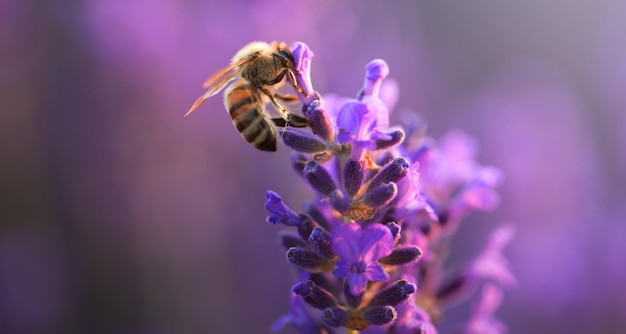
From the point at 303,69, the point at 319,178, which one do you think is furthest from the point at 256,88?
the point at 319,178

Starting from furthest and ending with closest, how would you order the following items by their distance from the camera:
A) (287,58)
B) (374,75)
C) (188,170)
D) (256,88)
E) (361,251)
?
(188,170)
(256,88)
(287,58)
(374,75)
(361,251)

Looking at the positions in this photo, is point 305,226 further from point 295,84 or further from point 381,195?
point 295,84

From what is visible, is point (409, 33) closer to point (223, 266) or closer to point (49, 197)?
point (223, 266)

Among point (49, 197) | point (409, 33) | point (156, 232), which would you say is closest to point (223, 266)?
point (156, 232)

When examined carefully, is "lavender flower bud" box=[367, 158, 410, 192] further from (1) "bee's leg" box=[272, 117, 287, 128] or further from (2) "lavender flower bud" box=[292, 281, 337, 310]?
(1) "bee's leg" box=[272, 117, 287, 128]

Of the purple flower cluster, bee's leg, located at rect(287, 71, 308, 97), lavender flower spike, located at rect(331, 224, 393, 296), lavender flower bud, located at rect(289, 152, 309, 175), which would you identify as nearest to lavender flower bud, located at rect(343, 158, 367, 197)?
the purple flower cluster

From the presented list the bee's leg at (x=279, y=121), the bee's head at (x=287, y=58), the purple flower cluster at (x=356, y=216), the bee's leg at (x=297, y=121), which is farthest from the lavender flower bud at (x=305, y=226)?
the bee's head at (x=287, y=58)
